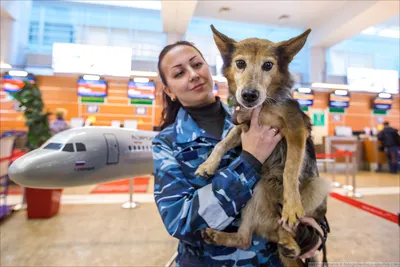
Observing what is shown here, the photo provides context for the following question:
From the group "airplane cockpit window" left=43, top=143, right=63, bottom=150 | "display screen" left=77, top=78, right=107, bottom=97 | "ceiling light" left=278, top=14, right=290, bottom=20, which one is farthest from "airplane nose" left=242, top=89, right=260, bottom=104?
"display screen" left=77, top=78, right=107, bottom=97

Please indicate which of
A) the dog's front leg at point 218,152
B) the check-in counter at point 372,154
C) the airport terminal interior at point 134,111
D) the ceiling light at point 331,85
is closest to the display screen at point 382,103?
Result: the airport terminal interior at point 134,111

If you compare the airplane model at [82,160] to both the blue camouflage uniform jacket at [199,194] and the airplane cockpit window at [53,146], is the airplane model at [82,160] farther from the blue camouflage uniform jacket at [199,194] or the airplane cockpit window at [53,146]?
the blue camouflage uniform jacket at [199,194]

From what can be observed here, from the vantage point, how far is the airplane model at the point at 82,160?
7.89 ft

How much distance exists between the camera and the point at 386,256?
124 inches

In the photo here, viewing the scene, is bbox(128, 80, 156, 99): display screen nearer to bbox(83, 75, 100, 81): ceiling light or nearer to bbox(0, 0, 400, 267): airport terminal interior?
bbox(0, 0, 400, 267): airport terminal interior

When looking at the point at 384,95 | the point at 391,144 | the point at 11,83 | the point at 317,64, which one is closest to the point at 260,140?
the point at 11,83

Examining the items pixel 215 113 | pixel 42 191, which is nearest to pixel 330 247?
pixel 215 113

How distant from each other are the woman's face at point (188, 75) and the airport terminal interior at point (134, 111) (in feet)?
0.36

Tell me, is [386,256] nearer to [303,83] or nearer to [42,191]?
[42,191]

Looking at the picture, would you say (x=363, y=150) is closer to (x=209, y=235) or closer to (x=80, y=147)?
(x=80, y=147)

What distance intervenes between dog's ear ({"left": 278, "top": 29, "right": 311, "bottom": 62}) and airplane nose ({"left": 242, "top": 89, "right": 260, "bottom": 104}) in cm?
27

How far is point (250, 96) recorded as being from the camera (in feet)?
3.22

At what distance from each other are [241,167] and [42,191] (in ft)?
14.0

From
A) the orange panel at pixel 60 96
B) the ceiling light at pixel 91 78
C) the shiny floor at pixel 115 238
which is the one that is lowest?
the shiny floor at pixel 115 238
